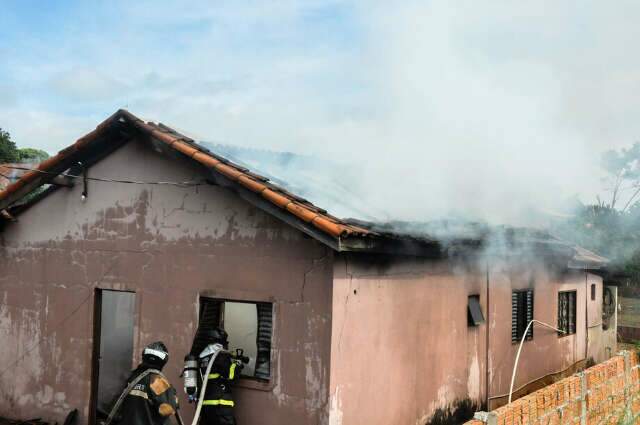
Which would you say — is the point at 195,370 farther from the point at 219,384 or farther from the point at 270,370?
the point at 270,370

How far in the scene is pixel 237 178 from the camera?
618 cm

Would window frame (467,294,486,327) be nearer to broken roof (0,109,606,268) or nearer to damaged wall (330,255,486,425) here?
damaged wall (330,255,486,425)

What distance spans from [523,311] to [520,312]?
0.12 meters

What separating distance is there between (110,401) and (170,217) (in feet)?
12.6

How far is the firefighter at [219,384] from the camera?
633 cm

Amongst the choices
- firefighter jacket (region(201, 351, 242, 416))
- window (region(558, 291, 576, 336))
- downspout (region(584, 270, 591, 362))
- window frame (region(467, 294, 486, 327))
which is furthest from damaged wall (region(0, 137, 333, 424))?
downspout (region(584, 270, 591, 362))

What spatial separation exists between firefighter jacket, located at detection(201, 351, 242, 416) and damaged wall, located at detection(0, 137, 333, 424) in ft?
0.96

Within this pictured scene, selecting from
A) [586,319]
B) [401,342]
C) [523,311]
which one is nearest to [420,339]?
[401,342]

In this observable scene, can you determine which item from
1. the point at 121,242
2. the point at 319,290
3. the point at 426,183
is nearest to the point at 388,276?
the point at 319,290

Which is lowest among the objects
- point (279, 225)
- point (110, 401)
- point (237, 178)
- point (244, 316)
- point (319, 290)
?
point (110, 401)

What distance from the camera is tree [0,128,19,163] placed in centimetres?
3381

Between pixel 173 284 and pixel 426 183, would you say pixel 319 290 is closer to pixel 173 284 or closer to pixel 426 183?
pixel 173 284

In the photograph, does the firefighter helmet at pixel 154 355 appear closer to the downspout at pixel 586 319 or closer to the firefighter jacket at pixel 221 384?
the firefighter jacket at pixel 221 384

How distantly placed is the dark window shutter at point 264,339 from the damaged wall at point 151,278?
0.77 ft
